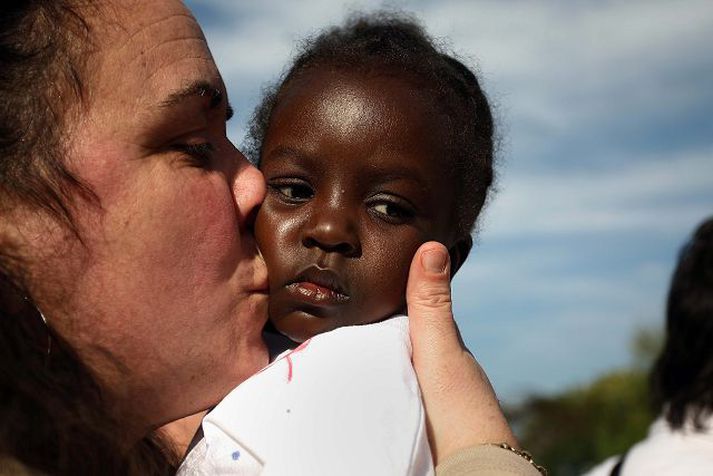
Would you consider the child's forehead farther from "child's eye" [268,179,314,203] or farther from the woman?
the woman

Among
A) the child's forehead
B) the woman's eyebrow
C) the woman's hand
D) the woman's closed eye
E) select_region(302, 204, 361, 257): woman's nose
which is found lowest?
the woman's hand

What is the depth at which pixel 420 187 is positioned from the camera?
3.16 metres

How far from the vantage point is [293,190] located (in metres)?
3.10

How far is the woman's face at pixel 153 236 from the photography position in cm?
241

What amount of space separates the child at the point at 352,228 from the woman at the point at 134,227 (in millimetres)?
176

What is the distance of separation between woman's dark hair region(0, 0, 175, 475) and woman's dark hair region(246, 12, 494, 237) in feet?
3.70

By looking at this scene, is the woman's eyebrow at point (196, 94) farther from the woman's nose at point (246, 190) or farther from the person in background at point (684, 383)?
the person in background at point (684, 383)

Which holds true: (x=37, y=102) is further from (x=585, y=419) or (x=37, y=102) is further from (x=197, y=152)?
(x=585, y=419)

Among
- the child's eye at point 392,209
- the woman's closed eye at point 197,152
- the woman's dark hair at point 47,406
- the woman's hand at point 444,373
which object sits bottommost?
the woman's dark hair at point 47,406

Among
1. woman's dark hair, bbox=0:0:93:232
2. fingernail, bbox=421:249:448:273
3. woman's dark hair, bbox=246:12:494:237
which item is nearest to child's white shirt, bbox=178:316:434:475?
fingernail, bbox=421:249:448:273

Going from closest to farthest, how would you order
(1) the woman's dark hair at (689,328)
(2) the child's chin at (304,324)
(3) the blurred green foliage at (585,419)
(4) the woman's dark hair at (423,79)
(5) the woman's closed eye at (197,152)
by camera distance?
1. (5) the woman's closed eye at (197,152)
2. (2) the child's chin at (304,324)
3. (4) the woman's dark hair at (423,79)
4. (1) the woman's dark hair at (689,328)
5. (3) the blurred green foliage at (585,419)

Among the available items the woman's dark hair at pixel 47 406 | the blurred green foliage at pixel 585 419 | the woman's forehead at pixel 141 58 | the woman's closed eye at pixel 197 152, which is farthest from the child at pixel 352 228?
the blurred green foliage at pixel 585 419

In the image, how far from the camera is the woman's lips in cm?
292

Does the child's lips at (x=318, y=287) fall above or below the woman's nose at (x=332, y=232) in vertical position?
below
